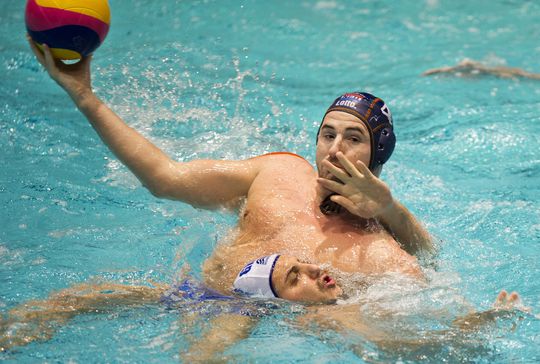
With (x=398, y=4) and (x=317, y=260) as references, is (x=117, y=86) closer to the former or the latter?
(x=317, y=260)

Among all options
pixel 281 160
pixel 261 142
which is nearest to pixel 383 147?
pixel 281 160

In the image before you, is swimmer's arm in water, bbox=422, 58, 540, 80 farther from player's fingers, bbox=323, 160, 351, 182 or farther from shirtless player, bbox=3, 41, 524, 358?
player's fingers, bbox=323, 160, 351, 182

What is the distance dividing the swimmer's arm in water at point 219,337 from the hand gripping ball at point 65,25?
1.48m

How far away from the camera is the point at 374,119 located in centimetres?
381

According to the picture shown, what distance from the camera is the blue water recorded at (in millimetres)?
3551

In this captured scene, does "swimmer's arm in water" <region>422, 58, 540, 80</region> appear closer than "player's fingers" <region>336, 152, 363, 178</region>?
No

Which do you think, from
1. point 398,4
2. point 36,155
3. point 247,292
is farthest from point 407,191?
point 398,4

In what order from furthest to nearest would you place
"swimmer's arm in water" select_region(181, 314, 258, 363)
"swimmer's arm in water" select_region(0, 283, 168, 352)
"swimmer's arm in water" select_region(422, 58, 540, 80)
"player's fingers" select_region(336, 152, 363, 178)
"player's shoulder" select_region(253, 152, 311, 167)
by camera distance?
"swimmer's arm in water" select_region(422, 58, 540, 80)
"player's shoulder" select_region(253, 152, 311, 167)
"player's fingers" select_region(336, 152, 363, 178)
"swimmer's arm in water" select_region(0, 283, 168, 352)
"swimmer's arm in water" select_region(181, 314, 258, 363)

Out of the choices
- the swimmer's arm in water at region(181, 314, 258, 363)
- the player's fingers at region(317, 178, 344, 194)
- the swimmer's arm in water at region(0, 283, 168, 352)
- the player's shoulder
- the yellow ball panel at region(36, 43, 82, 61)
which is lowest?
the swimmer's arm in water at region(181, 314, 258, 363)

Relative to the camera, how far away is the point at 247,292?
3488 millimetres

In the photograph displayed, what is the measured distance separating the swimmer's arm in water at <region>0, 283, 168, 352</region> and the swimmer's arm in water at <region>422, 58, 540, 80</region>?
4.62 metres

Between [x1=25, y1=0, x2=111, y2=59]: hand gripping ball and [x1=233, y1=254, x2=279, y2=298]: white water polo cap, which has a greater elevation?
[x1=25, y1=0, x2=111, y2=59]: hand gripping ball

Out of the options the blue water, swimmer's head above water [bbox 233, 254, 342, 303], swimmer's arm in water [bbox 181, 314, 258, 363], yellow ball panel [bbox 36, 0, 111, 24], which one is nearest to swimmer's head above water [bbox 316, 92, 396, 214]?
swimmer's head above water [bbox 233, 254, 342, 303]

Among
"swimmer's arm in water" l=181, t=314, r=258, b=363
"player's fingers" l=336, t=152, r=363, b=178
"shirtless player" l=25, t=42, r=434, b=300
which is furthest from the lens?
"shirtless player" l=25, t=42, r=434, b=300
